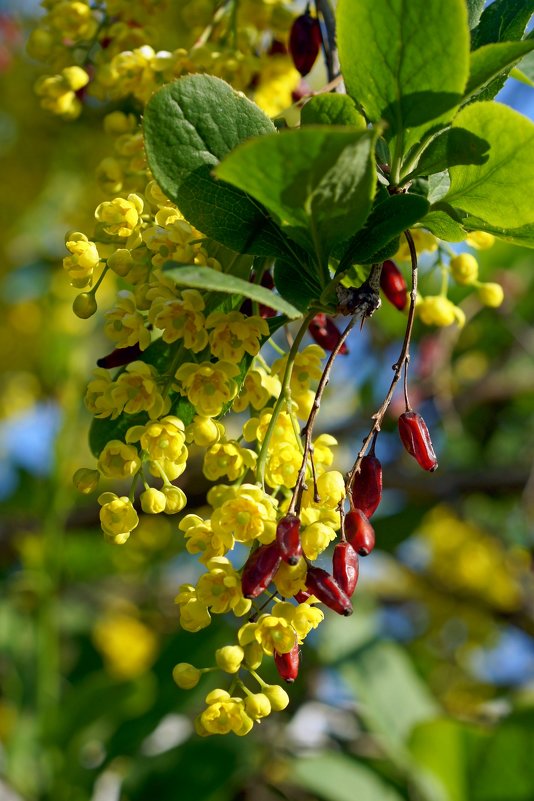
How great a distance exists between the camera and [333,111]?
726 mm

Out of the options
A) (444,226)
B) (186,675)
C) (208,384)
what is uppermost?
(444,226)

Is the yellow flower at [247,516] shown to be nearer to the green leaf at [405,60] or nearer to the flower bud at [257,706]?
the flower bud at [257,706]

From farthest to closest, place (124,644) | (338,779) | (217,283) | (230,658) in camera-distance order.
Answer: (124,644)
(338,779)
(230,658)
(217,283)

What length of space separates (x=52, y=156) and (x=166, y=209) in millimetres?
2350

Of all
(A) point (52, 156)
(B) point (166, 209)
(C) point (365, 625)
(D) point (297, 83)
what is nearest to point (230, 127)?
(B) point (166, 209)

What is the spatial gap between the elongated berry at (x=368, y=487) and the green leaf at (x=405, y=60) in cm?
28

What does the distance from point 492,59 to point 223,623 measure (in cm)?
170

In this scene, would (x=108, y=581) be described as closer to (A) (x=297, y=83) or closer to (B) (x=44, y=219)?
(B) (x=44, y=219)

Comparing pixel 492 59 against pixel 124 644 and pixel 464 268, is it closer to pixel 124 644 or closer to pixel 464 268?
pixel 464 268

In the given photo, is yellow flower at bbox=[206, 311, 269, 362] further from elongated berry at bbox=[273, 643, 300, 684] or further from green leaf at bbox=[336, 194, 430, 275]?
elongated berry at bbox=[273, 643, 300, 684]

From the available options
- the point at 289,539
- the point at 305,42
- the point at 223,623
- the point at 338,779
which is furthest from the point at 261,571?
the point at 223,623

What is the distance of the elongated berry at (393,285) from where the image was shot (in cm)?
90

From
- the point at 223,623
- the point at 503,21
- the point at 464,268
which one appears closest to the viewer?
the point at 503,21

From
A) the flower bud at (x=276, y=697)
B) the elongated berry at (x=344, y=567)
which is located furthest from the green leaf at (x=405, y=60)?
the flower bud at (x=276, y=697)
